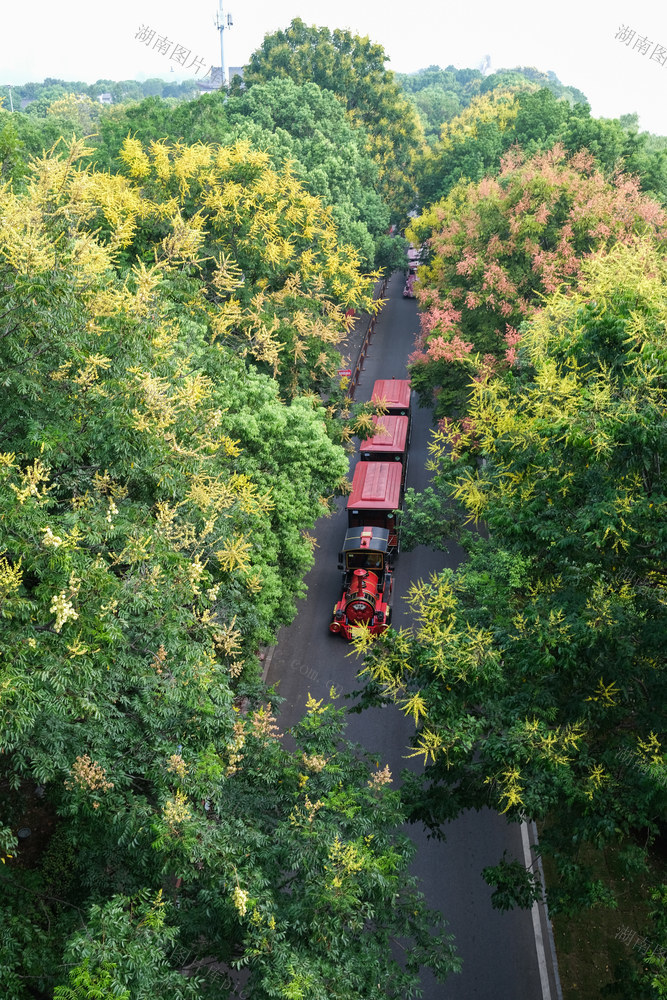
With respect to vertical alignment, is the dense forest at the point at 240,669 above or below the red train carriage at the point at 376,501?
below

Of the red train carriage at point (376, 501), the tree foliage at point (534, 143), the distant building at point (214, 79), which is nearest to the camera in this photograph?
the red train carriage at point (376, 501)

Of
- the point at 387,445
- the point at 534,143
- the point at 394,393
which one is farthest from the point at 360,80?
the point at 387,445

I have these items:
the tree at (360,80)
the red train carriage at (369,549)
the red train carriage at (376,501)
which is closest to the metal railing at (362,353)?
the tree at (360,80)

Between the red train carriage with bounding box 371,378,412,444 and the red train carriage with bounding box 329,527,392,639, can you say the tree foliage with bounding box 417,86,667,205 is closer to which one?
the red train carriage with bounding box 371,378,412,444

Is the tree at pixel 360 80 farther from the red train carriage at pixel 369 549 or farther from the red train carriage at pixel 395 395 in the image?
the red train carriage at pixel 369 549

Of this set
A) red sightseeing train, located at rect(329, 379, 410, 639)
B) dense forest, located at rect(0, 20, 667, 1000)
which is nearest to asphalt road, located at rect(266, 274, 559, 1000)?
red sightseeing train, located at rect(329, 379, 410, 639)

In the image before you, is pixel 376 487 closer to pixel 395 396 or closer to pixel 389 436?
pixel 389 436
